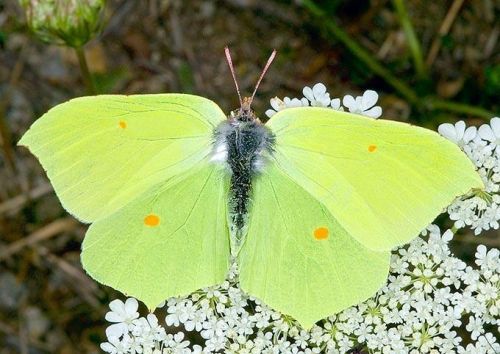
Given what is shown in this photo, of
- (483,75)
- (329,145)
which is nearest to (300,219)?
(329,145)

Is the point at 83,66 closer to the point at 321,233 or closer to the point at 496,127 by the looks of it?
the point at 321,233

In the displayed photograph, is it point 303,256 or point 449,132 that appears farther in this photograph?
point 449,132

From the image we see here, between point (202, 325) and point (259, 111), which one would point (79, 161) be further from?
point (259, 111)

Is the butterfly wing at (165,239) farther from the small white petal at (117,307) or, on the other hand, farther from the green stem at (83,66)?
the green stem at (83,66)

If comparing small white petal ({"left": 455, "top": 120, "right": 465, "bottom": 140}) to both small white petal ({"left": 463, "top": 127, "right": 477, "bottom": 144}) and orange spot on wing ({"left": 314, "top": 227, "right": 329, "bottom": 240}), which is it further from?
orange spot on wing ({"left": 314, "top": 227, "right": 329, "bottom": 240})

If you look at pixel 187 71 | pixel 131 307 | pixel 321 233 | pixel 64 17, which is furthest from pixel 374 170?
pixel 187 71

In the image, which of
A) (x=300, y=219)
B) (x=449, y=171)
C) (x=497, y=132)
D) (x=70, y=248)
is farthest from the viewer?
(x=70, y=248)

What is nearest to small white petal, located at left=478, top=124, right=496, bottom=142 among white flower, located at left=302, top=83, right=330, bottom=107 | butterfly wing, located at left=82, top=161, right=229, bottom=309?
white flower, located at left=302, top=83, right=330, bottom=107
